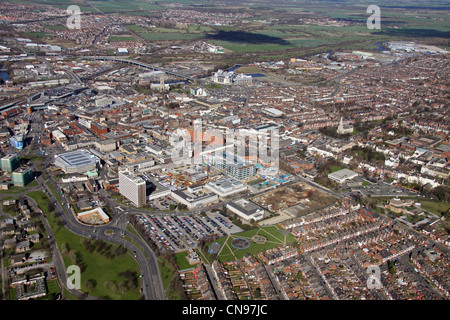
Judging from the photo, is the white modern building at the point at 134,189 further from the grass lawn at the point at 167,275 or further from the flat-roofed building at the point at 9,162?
the flat-roofed building at the point at 9,162

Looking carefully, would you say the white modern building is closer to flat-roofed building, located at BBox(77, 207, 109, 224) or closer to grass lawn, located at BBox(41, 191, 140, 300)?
flat-roofed building, located at BBox(77, 207, 109, 224)

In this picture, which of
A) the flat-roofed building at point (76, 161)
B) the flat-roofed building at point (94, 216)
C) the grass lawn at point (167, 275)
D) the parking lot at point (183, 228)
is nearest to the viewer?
the grass lawn at point (167, 275)

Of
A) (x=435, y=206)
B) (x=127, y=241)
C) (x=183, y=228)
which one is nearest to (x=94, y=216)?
(x=127, y=241)

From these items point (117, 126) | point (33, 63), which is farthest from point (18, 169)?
point (33, 63)

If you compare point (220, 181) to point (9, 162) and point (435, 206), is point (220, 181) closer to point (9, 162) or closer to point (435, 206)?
point (435, 206)

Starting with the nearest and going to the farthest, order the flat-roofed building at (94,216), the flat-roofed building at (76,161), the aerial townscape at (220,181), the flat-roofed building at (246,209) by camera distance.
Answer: the aerial townscape at (220,181) < the flat-roofed building at (94,216) < the flat-roofed building at (246,209) < the flat-roofed building at (76,161)

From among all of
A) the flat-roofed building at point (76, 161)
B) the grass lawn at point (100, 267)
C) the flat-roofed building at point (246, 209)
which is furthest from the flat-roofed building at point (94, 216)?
the flat-roofed building at point (246, 209)
